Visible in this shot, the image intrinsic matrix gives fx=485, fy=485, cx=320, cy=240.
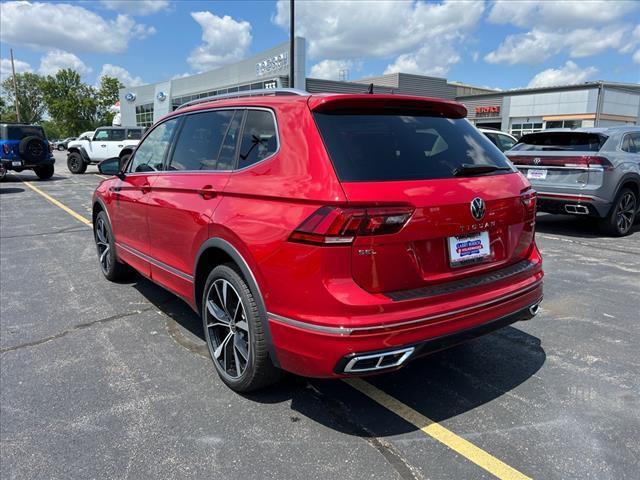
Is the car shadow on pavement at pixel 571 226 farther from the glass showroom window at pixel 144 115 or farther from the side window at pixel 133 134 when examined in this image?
the glass showroom window at pixel 144 115

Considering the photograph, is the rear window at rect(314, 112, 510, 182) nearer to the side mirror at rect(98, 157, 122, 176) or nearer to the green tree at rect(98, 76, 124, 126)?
the side mirror at rect(98, 157, 122, 176)

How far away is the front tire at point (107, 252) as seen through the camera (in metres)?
5.21

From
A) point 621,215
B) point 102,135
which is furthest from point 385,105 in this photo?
point 102,135

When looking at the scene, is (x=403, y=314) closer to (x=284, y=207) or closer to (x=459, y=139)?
(x=284, y=207)

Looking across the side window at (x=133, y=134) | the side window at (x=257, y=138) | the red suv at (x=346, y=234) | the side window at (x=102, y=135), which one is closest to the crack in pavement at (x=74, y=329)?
the red suv at (x=346, y=234)

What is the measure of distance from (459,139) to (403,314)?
133 centimetres

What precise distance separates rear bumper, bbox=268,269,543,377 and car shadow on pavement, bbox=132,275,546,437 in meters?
0.51

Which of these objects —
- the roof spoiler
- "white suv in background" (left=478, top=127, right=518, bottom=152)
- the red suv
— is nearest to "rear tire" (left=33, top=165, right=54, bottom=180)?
"white suv in background" (left=478, top=127, right=518, bottom=152)

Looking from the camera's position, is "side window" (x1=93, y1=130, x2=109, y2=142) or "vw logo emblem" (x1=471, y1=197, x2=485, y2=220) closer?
"vw logo emblem" (x1=471, y1=197, x2=485, y2=220)

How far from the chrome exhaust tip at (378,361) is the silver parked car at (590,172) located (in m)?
6.24

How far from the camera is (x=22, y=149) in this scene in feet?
57.2

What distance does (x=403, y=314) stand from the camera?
7.88 feet

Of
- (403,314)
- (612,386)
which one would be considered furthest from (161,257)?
(612,386)

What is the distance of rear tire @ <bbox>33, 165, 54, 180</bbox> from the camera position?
1861cm
